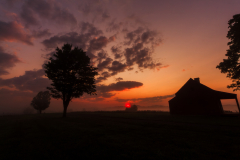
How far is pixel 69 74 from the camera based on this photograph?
2389 centimetres

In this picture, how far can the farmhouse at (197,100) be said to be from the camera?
2334 centimetres

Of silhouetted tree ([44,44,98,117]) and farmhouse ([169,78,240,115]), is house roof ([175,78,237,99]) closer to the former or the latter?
farmhouse ([169,78,240,115])

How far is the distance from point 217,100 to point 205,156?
2571cm

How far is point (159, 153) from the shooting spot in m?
4.71

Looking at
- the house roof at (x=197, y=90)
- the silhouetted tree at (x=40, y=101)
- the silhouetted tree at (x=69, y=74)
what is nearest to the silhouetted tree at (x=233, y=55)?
the house roof at (x=197, y=90)

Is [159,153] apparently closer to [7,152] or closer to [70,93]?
[7,152]

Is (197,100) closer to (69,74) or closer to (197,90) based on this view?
(197,90)

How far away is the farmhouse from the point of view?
2334 centimetres

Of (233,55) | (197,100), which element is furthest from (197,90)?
(233,55)

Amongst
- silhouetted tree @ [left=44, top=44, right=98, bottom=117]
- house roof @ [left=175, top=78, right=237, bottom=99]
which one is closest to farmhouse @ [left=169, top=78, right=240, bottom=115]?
house roof @ [left=175, top=78, right=237, bottom=99]

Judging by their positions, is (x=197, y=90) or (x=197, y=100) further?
(x=197, y=90)

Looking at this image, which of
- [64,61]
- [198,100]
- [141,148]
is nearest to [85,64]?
[64,61]

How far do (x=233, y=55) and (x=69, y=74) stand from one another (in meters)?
32.6

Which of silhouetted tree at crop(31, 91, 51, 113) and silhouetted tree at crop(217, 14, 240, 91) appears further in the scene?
silhouetted tree at crop(31, 91, 51, 113)
